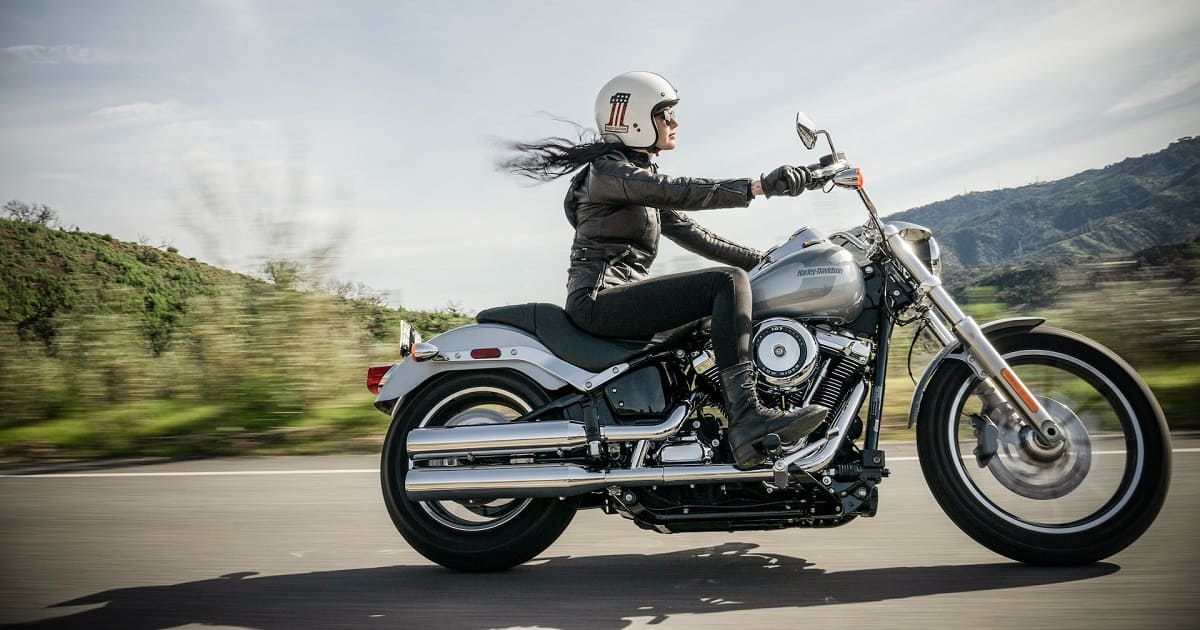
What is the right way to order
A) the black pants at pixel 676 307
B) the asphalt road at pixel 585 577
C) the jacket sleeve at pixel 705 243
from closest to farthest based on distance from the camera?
the asphalt road at pixel 585 577 < the black pants at pixel 676 307 < the jacket sleeve at pixel 705 243

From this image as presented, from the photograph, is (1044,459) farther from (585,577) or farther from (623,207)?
(623,207)

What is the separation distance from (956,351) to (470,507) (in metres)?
2.00

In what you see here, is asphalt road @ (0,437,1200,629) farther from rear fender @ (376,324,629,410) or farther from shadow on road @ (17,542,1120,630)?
rear fender @ (376,324,629,410)

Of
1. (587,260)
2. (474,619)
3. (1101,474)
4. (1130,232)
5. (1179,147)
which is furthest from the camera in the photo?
(1179,147)

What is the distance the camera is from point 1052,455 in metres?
3.66

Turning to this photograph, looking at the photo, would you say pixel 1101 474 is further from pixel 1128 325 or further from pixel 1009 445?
pixel 1128 325

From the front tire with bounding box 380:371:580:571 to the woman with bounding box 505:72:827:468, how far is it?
47cm

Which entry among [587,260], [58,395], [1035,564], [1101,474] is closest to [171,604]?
[587,260]

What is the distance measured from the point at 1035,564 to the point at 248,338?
6.82m

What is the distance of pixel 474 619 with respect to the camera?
3.36 meters

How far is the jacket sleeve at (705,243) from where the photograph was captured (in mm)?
4559

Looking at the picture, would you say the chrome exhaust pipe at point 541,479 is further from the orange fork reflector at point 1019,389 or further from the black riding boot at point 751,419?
the orange fork reflector at point 1019,389

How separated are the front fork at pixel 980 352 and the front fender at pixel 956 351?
31mm

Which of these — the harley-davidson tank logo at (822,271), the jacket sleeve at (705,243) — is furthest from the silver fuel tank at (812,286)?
the jacket sleeve at (705,243)
